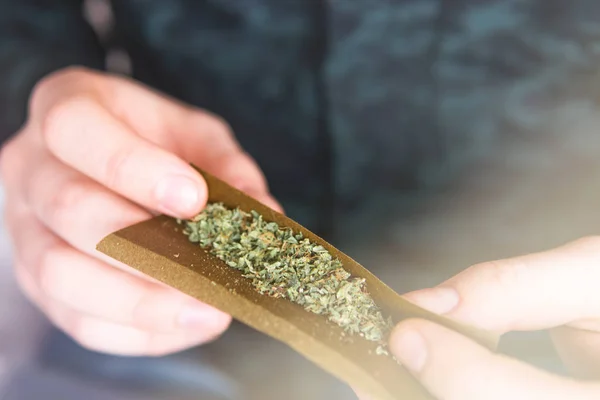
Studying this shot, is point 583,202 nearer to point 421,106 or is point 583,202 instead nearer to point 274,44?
point 421,106

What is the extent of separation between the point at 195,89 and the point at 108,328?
35cm

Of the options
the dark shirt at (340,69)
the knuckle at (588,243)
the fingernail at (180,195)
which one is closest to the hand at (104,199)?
the fingernail at (180,195)

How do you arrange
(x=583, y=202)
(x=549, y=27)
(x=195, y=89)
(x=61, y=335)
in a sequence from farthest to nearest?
(x=195, y=89)
(x=61, y=335)
(x=549, y=27)
(x=583, y=202)

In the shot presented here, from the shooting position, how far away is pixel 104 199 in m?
0.47

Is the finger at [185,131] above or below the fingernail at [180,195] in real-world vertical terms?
above

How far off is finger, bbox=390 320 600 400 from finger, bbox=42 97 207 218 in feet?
0.63

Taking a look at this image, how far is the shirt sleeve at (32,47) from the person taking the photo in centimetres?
76

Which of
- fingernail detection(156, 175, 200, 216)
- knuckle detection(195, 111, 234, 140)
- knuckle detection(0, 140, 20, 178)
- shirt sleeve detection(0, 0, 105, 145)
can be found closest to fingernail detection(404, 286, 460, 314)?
fingernail detection(156, 175, 200, 216)

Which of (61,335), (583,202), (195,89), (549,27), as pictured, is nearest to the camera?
(583,202)

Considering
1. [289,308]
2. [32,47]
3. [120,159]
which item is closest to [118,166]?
[120,159]

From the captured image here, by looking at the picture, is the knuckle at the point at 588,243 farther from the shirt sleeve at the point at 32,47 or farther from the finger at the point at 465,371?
the shirt sleeve at the point at 32,47

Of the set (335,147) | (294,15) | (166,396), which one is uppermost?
(294,15)

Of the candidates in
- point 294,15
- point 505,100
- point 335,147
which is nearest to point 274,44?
point 294,15

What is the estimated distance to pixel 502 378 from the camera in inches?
10.2
